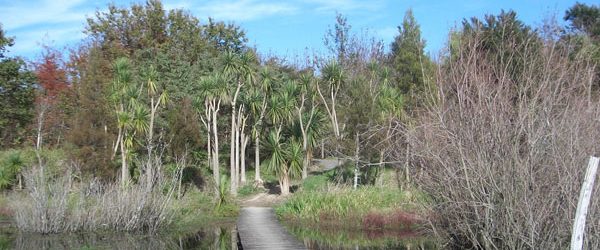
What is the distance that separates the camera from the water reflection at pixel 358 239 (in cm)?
1711

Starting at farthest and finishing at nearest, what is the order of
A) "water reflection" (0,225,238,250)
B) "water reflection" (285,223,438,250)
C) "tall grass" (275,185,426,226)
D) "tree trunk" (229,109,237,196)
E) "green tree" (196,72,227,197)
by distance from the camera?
1. "tree trunk" (229,109,237,196)
2. "green tree" (196,72,227,197)
3. "tall grass" (275,185,426,226)
4. "water reflection" (285,223,438,250)
5. "water reflection" (0,225,238,250)

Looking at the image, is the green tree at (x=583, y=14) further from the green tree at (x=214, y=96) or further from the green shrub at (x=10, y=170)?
the green shrub at (x=10, y=170)

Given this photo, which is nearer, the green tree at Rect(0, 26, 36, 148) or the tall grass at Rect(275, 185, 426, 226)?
the tall grass at Rect(275, 185, 426, 226)

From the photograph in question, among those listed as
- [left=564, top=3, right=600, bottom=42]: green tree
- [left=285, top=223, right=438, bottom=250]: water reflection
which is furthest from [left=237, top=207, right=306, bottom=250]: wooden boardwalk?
[left=564, top=3, right=600, bottom=42]: green tree

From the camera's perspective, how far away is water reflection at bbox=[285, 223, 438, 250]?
17109 mm

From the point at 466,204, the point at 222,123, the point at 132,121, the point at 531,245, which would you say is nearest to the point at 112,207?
the point at 132,121

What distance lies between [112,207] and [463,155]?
475 inches

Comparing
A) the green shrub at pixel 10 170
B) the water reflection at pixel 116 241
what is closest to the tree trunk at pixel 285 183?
the water reflection at pixel 116 241

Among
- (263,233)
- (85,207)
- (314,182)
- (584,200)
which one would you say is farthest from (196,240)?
(584,200)

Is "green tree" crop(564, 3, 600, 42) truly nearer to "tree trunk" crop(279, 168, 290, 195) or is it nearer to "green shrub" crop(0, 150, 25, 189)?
"tree trunk" crop(279, 168, 290, 195)

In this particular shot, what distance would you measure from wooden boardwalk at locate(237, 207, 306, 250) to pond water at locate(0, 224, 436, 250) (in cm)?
56

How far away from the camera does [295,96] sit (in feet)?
103

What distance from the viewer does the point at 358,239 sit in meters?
18.5

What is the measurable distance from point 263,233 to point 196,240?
8.30 ft
